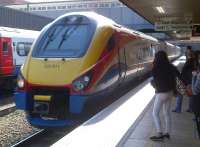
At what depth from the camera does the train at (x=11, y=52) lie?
57.8ft

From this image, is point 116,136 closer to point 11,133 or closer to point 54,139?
point 54,139

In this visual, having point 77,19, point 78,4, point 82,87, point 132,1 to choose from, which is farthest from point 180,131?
point 78,4

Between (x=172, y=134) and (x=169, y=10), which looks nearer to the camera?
(x=172, y=134)

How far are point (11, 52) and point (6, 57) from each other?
49 centimetres

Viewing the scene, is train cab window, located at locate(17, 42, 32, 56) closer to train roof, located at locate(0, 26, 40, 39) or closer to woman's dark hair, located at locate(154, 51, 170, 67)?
train roof, located at locate(0, 26, 40, 39)

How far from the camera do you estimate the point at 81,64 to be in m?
9.18

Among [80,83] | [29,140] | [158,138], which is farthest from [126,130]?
[29,140]

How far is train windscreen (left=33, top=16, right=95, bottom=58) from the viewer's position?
31.6 feet

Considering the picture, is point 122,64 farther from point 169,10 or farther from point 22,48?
point 169,10

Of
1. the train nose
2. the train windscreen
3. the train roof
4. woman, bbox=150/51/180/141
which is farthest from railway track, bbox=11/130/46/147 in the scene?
the train roof

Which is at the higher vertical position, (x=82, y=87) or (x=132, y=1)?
(x=132, y=1)

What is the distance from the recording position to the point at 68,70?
9.17m

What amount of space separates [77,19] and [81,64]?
5.34ft

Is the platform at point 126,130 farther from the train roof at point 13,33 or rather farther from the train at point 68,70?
the train roof at point 13,33
